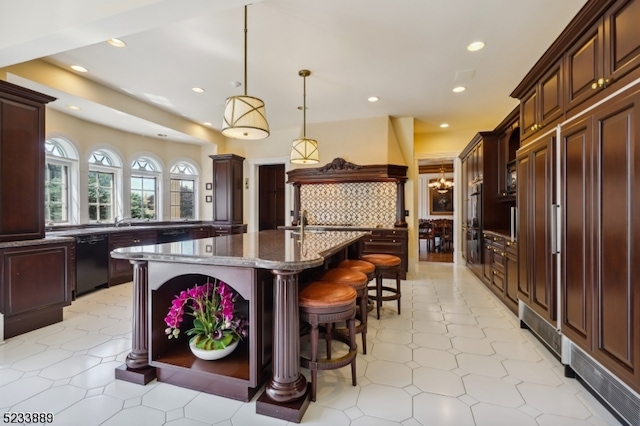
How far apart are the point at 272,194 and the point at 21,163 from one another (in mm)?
4996

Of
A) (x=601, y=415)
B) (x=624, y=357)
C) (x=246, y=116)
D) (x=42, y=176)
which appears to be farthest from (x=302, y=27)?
(x=601, y=415)

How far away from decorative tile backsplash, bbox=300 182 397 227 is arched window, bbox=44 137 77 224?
3991 mm

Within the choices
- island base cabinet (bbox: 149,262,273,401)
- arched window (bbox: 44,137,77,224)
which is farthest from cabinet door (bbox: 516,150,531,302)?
arched window (bbox: 44,137,77,224)

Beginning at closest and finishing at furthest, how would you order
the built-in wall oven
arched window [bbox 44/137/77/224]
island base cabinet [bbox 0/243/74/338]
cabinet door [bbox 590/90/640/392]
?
cabinet door [bbox 590/90/640/392] → island base cabinet [bbox 0/243/74/338] → arched window [bbox 44/137/77/224] → the built-in wall oven

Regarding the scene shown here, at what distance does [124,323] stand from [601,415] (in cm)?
397

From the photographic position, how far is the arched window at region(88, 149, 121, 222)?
525 cm

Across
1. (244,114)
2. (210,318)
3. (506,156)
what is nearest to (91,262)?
(210,318)

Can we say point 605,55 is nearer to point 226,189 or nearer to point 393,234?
point 393,234

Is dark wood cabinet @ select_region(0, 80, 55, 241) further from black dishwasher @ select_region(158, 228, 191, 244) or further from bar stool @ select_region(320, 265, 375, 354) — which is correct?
bar stool @ select_region(320, 265, 375, 354)

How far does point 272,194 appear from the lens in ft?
25.1

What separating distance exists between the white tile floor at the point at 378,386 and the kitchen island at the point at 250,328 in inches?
3.3

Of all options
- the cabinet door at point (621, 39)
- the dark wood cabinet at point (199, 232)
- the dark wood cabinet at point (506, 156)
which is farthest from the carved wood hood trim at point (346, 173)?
the cabinet door at point (621, 39)

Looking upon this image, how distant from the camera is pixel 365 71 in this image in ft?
12.6

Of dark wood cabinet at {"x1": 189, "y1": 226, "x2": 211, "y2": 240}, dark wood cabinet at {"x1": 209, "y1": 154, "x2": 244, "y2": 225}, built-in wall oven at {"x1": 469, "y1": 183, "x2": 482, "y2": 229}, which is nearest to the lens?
built-in wall oven at {"x1": 469, "y1": 183, "x2": 482, "y2": 229}
